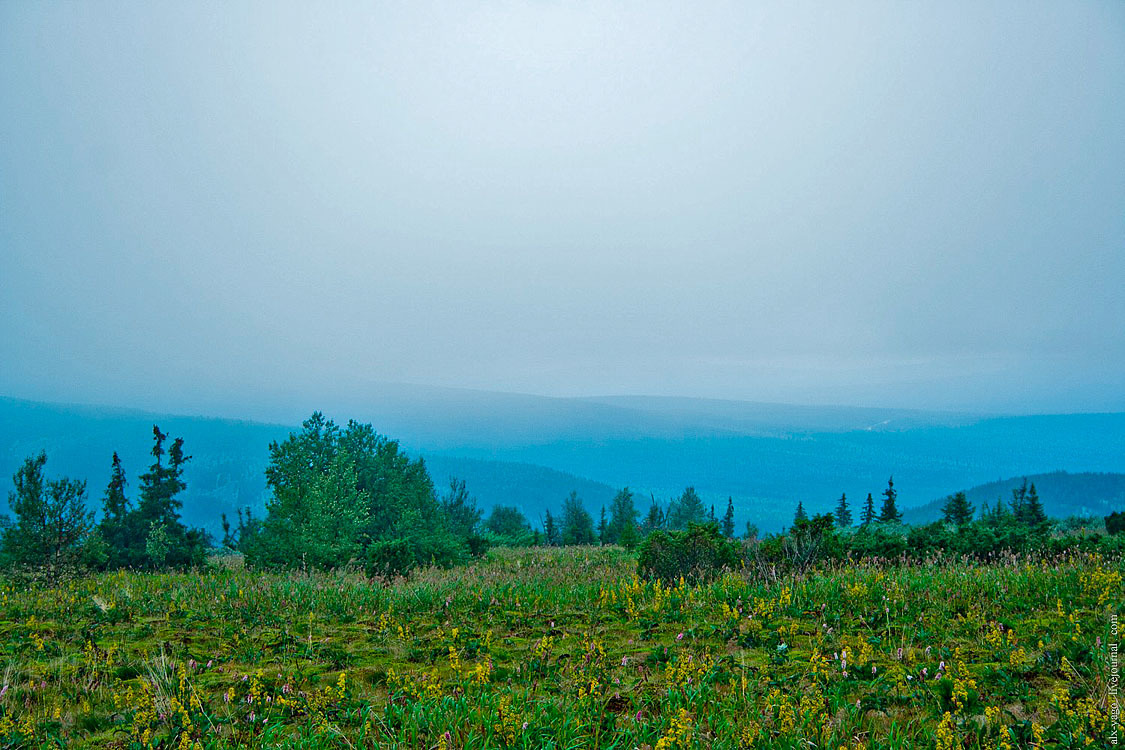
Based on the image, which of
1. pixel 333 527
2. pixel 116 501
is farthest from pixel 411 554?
pixel 116 501

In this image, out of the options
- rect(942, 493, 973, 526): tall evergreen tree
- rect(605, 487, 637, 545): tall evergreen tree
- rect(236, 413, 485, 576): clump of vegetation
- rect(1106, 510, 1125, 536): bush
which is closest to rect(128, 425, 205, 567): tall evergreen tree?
rect(236, 413, 485, 576): clump of vegetation

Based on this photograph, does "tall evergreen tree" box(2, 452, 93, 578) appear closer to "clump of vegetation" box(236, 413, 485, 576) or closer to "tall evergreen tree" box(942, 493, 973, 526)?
"clump of vegetation" box(236, 413, 485, 576)

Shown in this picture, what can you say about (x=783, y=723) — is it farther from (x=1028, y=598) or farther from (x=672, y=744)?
(x=1028, y=598)

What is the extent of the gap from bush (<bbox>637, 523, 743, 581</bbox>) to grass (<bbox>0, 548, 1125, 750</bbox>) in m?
3.05

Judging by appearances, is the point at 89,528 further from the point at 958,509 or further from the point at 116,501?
the point at 958,509

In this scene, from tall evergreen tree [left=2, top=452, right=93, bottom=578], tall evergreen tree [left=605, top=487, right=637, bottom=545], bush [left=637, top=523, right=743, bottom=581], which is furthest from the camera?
tall evergreen tree [left=605, top=487, right=637, bottom=545]

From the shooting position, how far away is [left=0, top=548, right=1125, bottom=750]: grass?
4480 millimetres

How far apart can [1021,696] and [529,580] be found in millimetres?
9513

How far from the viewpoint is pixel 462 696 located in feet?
16.3

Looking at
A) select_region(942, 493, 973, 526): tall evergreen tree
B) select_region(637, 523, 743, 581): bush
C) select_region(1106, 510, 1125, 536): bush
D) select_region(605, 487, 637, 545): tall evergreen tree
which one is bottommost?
select_region(605, 487, 637, 545): tall evergreen tree

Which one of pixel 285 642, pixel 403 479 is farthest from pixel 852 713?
pixel 403 479

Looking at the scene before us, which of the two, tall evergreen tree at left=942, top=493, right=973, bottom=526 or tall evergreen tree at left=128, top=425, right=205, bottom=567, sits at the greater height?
tall evergreen tree at left=942, top=493, right=973, bottom=526

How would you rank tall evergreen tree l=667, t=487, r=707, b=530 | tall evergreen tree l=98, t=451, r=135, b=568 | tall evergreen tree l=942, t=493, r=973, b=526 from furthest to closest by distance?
tall evergreen tree l=667, t=487, r=707, b=530
tall evergreen tree l=98, t=451, r=135, b=568
tall evergreen tree l=942, t=493, r=973, b=526

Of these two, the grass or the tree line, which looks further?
the tree line
